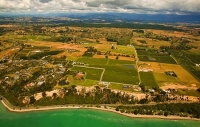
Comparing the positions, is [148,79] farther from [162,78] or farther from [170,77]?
[170,77]

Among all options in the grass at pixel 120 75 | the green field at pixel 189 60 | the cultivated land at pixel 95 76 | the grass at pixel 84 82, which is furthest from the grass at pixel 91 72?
the green field at pixel 189 60

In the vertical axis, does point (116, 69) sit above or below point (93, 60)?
below

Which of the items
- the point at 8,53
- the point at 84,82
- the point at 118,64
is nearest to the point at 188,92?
the point at 118,64

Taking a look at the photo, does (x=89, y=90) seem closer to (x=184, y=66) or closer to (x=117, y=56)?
(x=117, y=56)

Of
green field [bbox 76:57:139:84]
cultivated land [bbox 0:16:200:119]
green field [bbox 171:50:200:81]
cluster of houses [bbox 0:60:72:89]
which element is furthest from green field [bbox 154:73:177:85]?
cluster of houses [bbox 0:60:72:89]

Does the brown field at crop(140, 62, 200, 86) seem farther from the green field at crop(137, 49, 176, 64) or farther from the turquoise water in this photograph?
the turquoise water

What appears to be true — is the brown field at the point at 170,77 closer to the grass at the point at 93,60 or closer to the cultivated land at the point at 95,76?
the cultivated land at the point at 95,76
